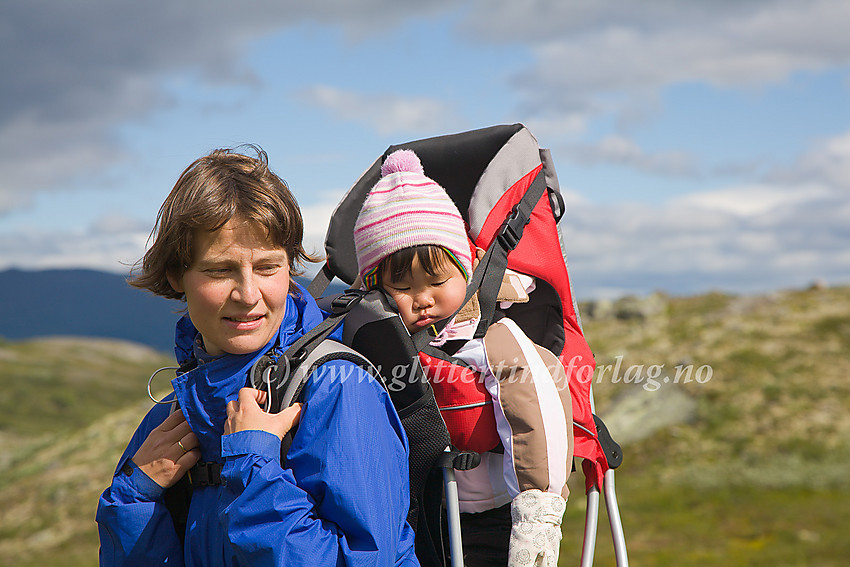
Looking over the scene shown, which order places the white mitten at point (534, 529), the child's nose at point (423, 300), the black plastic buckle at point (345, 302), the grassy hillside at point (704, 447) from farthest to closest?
the grassy hillside at point (704, 447) → the child's nose at point (423, 300) → the white mitten at point (534, 529) → the black plastic buckle at point (345, 302)

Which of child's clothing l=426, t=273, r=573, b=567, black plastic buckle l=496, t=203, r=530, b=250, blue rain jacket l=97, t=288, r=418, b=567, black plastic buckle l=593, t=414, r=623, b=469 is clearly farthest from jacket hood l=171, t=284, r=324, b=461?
black plastic buckle l=593, t=414, r=623, b=469

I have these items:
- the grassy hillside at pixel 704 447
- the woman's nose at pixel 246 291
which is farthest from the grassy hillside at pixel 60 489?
the woman's nose at pixel 246 291

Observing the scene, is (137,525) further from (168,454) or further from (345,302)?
(345,302)

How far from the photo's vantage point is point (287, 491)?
8.23 feet

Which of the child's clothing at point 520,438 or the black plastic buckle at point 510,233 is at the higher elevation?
the black plastic buckle at point 510,233

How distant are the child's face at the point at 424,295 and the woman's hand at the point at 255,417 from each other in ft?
3.93

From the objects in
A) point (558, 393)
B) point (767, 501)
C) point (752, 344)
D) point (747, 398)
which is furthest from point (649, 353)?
point (558, 393)

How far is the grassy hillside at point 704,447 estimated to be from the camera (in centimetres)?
1673

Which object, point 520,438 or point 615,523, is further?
point 615,523

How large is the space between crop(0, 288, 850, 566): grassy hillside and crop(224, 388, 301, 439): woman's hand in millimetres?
6744

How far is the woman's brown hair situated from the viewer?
283 centimetres

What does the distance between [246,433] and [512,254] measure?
2.14 metres

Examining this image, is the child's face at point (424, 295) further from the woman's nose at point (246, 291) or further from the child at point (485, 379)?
the woman's nose at point (246, 291)

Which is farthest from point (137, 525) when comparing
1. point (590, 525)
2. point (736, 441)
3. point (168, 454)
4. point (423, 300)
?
point (736, 441)
